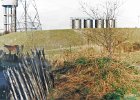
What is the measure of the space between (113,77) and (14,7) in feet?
156

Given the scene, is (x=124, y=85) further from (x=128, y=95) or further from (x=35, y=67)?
(x=35, y=67)

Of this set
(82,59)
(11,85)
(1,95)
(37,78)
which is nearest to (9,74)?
(11,85)

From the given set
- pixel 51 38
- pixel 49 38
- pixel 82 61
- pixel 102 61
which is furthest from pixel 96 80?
pixel 51 38

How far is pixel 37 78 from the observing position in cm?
1190

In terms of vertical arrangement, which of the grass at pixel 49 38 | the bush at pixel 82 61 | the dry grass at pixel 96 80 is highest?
the grass at pixel 49 38

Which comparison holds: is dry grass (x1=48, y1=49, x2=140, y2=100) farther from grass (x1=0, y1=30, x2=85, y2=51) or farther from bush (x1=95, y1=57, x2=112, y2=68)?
grass (x1=0, y1=30, x2=85, y2=51)

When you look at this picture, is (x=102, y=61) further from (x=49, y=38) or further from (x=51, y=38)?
(x=51, y=38)

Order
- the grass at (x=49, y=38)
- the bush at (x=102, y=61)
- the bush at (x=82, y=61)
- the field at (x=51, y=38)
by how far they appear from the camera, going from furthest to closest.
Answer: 1. the grass at (x=49, y=38)
2. the field at (x=51, y=38)
3. the bush at (x=82, y=61)
4. the bush at (x=102, y=61)

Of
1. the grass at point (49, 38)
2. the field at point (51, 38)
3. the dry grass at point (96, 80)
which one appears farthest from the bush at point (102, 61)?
the grass at point (49, 38)

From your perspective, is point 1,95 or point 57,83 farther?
point 57,83

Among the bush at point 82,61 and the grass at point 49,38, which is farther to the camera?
the grass at point 49,38

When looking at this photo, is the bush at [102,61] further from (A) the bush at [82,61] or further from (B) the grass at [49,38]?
(B) the grass at [49,38]

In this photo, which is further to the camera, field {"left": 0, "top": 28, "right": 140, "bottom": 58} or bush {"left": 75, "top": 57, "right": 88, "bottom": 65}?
field {"left": 0, "top": 28, "right": 140, "bottom": 58}

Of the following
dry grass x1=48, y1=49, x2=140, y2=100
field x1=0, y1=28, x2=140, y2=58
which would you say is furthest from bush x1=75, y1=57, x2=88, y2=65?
field x1=0, y1=28, x2=140, y2=58
